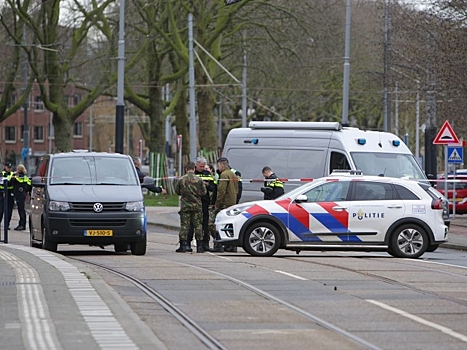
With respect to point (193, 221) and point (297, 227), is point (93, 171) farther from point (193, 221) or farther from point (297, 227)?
point (297, 227)

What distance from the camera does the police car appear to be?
20594mm

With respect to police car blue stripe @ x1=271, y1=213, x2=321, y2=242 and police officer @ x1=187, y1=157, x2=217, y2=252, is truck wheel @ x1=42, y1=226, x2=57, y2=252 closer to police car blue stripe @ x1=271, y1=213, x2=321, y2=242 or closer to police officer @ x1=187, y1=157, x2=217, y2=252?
police officer @ x1=187, y1=157, x2=217, y2=252

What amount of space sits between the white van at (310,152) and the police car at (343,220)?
14.3ft

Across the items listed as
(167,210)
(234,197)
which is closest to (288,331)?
(234,197)

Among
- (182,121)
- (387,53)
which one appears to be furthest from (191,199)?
(182,121)

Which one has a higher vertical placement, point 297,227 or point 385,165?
point 385,165

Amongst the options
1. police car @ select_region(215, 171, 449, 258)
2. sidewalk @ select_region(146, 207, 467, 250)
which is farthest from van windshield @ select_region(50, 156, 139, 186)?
sidewalk @ select_region(146, 207, 467, 250)

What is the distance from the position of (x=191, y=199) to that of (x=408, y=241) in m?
3.90

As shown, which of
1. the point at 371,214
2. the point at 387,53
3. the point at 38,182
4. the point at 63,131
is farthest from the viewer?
the point at 63,131

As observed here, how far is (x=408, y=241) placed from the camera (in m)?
20.8

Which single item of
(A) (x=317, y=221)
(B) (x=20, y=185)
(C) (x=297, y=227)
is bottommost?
(C) (x=297, y=227)

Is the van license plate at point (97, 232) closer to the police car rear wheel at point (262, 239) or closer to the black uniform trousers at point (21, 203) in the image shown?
the police car rear wheel at point (262, 239)

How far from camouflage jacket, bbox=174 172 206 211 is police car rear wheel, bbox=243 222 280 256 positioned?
1.34m

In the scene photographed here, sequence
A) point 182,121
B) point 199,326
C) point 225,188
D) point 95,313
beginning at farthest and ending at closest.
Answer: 1. point 182,121
2. point 225,188
3. point 95,313
4. point 199,326
